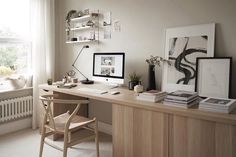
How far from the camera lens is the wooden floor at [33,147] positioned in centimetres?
262

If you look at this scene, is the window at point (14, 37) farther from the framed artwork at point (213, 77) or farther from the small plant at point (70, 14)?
the framed artwork at point (213, 77)

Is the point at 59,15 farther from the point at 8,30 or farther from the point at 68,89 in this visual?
the point at 68,89

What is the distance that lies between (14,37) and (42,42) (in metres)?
0.41

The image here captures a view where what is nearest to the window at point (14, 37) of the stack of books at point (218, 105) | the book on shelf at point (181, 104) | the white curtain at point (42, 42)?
the white curtain at point (42, 42)

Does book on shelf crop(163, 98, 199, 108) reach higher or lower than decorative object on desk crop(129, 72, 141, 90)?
lower

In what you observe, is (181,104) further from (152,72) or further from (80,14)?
(80,14)

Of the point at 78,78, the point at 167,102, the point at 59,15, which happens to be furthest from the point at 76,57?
the point at 167,102

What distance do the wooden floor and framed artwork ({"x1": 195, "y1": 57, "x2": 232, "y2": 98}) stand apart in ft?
4.25

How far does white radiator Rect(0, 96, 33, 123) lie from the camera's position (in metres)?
3.17

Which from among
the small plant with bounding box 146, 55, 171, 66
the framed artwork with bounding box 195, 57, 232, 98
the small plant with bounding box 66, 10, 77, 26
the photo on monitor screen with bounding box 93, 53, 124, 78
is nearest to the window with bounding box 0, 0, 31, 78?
the small plant with bounding box 66, 10, 77, 26

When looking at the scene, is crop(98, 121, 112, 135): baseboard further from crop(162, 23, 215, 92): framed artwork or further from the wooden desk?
crop(162, 23, 215, 92): framed artwork

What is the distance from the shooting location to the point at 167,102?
6.41 ft

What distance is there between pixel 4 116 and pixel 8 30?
1267 millimetres

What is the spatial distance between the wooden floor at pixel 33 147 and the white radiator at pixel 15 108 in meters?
0.27
